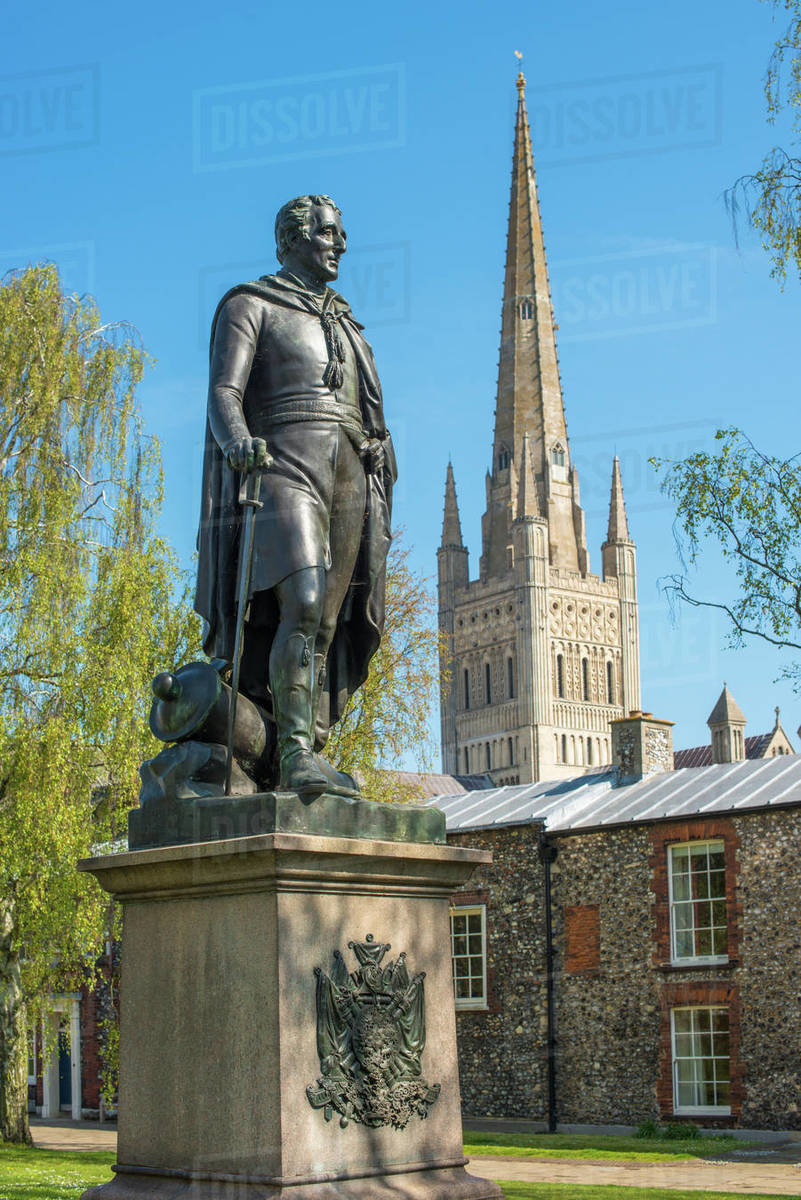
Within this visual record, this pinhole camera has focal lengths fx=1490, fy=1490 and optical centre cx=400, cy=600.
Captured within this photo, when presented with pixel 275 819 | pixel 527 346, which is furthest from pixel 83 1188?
pixel 527 346

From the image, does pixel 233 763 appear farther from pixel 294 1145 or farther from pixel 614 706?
pixel 614 706

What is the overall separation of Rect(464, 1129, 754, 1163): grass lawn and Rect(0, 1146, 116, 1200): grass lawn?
589cm

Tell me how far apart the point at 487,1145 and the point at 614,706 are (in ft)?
334

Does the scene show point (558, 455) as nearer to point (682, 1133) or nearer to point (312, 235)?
point (682, 1133)

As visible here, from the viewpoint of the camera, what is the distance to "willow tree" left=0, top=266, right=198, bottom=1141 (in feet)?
68.1

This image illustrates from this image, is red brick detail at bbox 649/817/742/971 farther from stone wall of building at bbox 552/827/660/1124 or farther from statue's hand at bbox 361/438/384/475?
statue's hand at bbox 361/438/384/475

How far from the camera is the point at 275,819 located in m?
5.86

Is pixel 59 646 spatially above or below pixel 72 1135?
above

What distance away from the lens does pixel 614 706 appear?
124 meters

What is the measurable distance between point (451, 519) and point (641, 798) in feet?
328

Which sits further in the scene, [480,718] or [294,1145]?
[480,718]

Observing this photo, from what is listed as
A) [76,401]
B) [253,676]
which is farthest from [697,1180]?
[76,401]

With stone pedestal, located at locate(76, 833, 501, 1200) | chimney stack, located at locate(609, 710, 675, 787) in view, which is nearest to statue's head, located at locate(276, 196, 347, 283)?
stone pedestal, located at locate(76, 833, 501, 1200)

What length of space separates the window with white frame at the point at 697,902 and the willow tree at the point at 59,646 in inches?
433
